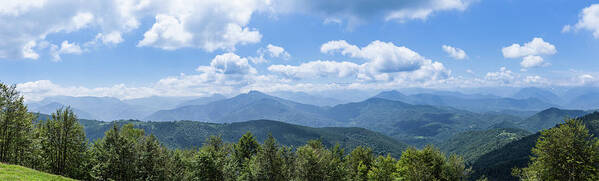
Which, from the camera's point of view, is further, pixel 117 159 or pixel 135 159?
pixel 135 159

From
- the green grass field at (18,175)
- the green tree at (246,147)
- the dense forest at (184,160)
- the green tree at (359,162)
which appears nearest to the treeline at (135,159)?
the dense forest at (184,160)

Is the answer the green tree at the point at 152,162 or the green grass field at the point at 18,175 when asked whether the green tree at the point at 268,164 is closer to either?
the green tree at the point at 152,162

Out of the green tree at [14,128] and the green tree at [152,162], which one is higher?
the green tree at [14,128]

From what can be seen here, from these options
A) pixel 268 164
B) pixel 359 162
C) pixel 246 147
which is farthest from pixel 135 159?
pixel 359 162

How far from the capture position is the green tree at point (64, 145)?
143 ft

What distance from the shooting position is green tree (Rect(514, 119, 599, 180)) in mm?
32875

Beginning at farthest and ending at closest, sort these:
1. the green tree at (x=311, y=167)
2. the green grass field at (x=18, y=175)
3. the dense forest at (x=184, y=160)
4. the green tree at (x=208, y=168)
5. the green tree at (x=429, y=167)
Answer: the green tree at (x=311, y=167)
the green tree at (x=208, y=168)
the green tree at (x=429, y=167)
the dense forest at (x=184, y=160)
the green grass field at (x=18, y=175)

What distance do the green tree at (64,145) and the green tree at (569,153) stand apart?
227 feet

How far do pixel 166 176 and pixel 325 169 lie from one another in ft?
86.2

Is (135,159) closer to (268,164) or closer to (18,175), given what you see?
(18,175)

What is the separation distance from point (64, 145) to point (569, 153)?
7320cm

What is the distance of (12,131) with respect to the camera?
142 feet

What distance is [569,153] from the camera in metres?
33.5

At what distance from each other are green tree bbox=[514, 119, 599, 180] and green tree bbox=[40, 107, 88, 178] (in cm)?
6913
